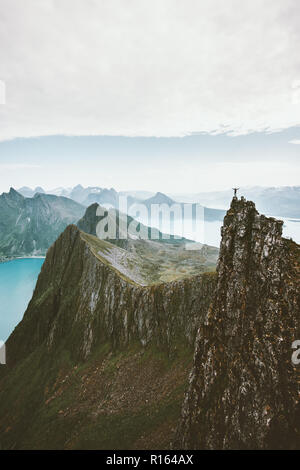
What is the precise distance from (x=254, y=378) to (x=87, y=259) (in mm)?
65409

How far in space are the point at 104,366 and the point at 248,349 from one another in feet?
131

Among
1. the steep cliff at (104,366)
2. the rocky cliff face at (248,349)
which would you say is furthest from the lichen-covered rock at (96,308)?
the rocky cliff face at (248,349)

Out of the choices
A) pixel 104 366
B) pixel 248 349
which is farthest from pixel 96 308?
pixel 248 349

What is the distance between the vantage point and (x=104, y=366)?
49.3 m

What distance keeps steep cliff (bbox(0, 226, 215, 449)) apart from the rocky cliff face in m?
12.3

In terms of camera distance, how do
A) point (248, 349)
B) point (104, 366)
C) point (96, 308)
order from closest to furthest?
point (248, 349), point (104, 366), point (96, 308)

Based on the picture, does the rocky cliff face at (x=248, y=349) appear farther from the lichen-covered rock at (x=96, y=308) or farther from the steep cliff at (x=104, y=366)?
the lichen-covered rock at (x=96, y=308)

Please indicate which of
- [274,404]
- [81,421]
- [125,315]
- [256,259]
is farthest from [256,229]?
[81,421]

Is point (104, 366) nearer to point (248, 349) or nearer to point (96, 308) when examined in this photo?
point (96, 308)

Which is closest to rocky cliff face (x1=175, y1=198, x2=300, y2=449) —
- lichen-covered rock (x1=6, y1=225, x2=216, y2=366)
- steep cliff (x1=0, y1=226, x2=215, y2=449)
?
steep cliff (x1=0, y1=226, x2=215, y2=449)

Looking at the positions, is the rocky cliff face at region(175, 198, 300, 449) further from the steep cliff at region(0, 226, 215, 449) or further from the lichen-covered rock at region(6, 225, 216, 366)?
the lichen-covered rock at region(6, 225, 216, 366)

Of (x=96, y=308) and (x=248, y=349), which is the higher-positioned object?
(x=248, y=349)

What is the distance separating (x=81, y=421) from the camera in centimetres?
4031
